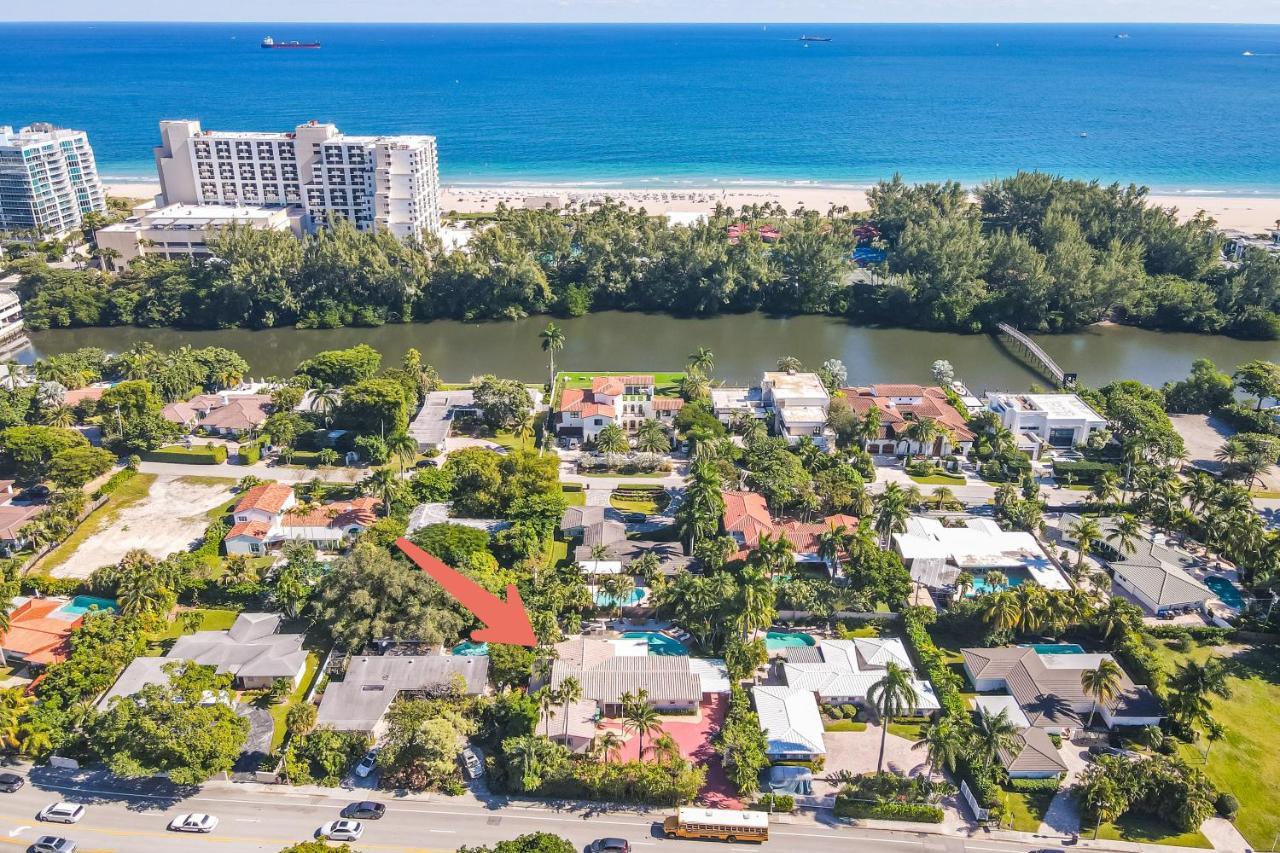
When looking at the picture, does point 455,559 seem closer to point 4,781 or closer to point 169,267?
point 4,781

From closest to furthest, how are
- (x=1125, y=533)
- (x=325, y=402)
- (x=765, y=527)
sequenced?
(x=1125, y=533)
(x=765, y=527)
(x=325, y=402)

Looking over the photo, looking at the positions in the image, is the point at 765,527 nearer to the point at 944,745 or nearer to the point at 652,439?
the point at 652,439

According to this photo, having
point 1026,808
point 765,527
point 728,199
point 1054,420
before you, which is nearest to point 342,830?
point 1026,808

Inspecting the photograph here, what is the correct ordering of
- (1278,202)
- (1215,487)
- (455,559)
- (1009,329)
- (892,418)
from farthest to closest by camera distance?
(1278,202) < (1009,329) < (892,418) < (1215,487) < (455,559)

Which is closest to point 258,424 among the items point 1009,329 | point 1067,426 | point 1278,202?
point 1067,426

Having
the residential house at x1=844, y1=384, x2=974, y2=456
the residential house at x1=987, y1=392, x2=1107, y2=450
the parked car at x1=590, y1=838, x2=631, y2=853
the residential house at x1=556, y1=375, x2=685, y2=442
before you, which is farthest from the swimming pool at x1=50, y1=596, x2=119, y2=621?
the residential house at x1=987, y1=392, x2=1107, y2=450

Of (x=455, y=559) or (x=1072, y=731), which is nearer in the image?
(x=1072, y=731)

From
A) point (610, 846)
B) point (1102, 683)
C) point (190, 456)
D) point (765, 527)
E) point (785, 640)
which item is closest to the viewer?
point (610, 846)
